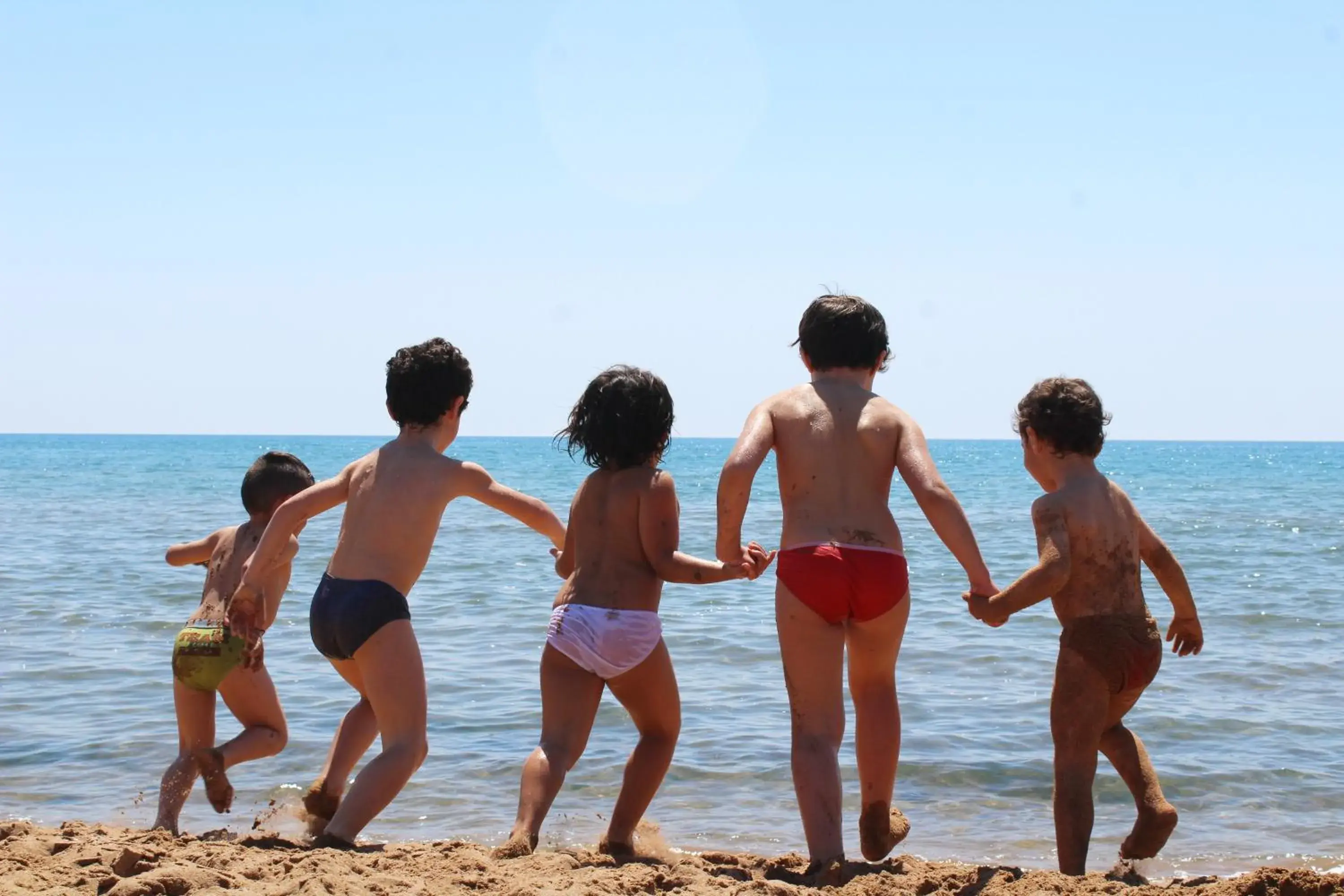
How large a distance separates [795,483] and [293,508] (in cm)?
162

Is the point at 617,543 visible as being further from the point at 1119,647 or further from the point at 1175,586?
the point at 1175,586

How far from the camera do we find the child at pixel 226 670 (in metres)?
4.48

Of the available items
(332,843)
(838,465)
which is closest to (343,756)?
(332,843)

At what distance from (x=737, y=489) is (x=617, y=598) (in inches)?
21.0

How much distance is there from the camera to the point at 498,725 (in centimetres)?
680

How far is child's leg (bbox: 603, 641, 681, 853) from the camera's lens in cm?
402

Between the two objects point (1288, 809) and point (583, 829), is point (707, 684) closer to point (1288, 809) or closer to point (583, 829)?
point (583, 829)

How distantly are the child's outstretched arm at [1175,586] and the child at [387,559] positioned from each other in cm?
187

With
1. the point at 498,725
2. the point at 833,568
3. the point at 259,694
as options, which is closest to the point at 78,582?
the point at 498,725

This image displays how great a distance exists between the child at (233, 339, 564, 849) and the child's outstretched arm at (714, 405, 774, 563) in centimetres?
53

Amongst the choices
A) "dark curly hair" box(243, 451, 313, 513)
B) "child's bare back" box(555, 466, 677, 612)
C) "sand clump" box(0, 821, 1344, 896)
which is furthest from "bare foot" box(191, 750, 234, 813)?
"child's bare back" box(555, 466, 677, 612)

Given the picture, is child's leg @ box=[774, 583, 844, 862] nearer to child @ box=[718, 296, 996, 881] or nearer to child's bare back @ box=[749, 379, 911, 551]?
child @ box=[718, 296, 996, 881]

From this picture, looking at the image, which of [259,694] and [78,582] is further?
[78,582]

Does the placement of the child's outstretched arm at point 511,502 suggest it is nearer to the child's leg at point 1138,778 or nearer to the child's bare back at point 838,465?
the child's bare back at point 838,465
